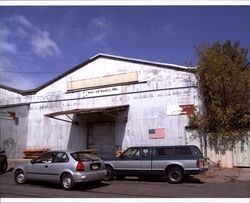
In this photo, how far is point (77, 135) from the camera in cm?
2539

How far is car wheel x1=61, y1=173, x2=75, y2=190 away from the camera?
12.9 meters

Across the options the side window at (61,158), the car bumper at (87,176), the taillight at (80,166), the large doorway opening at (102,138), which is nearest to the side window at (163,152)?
the car bumper at (87,176)

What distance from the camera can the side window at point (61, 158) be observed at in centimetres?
1346

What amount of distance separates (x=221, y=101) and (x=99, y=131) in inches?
342

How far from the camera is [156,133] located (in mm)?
22500

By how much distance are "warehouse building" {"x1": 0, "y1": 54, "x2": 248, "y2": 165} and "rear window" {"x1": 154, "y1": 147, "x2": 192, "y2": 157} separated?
623 centimetres

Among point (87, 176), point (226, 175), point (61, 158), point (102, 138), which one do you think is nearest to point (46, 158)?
point (61, 158)

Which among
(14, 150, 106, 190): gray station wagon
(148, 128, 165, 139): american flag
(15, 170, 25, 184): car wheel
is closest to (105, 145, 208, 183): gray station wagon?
(14, 150, 106, 190): gray station wagon

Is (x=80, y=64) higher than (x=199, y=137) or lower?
higher

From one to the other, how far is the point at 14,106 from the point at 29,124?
1884 mm

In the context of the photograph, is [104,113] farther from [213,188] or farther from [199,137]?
[213,188]

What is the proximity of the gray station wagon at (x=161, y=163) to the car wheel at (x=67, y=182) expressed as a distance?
11.3 ft

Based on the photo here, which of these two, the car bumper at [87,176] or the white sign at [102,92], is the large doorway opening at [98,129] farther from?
the car bumper at [87,176]

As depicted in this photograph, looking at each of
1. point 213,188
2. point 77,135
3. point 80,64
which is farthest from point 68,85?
point 213,188
